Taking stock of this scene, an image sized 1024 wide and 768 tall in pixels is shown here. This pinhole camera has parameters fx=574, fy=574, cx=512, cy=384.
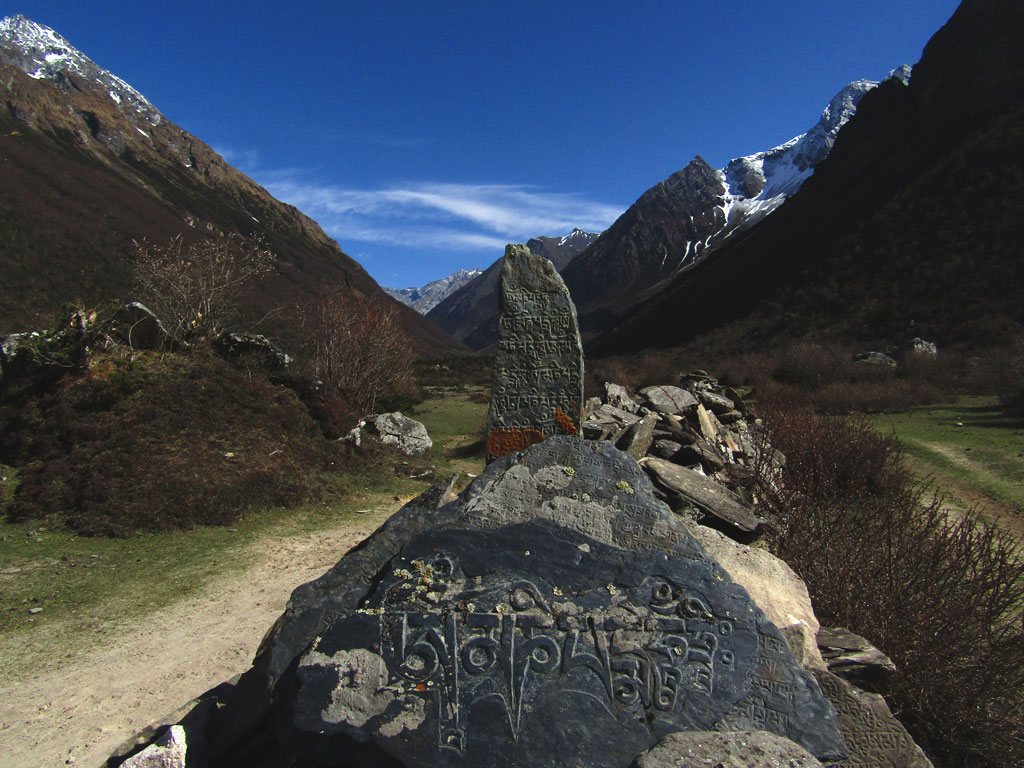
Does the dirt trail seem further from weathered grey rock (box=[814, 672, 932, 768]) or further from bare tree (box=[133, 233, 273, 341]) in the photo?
bare tree (box=[133, 233, 273, 341])

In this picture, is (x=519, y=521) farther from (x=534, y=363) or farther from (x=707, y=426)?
(x=707, y=426)

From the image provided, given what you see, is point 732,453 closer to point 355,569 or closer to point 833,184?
point 355,569

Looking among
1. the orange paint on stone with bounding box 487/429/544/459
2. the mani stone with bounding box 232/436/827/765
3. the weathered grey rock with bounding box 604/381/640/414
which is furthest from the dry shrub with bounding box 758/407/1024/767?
the weathered grey rock with bounding box 604/381/640/414

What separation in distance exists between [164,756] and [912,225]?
41.9 meters

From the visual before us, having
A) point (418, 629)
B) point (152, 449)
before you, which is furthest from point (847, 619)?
point (152, 449)

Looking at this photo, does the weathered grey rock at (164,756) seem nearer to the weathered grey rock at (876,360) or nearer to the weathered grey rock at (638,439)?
the weathered grey rock at (638,439)

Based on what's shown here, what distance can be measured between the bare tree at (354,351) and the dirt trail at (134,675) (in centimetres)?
901

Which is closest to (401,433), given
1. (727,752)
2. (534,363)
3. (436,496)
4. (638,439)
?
(638,439)

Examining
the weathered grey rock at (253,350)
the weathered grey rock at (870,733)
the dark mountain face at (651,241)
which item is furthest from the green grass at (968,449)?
the dark mountain face at (651,241)

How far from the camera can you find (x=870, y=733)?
2.77 meters

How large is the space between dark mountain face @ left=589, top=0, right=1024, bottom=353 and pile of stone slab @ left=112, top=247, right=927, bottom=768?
27.7 m

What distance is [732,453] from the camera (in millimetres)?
9398

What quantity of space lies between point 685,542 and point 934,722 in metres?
1.80

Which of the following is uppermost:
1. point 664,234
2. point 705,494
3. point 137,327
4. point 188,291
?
point 664,234
